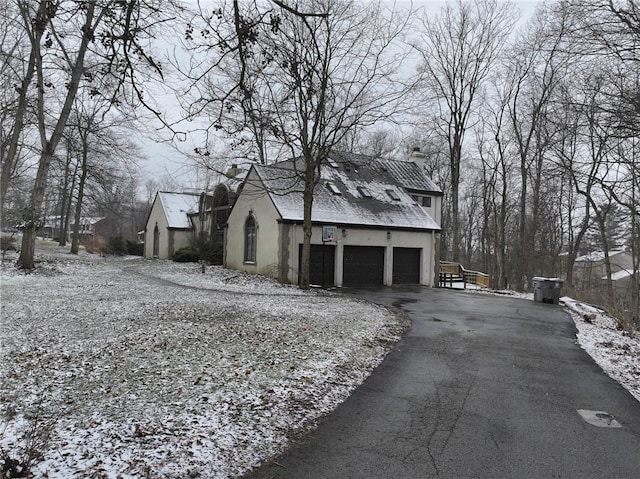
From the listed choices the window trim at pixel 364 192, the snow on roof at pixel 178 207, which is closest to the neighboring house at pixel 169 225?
the snow on roof at pixel 178 207

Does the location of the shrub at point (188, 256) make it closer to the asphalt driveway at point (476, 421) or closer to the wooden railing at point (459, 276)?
the wooden railing at point (459, 276)

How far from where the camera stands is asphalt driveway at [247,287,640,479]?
4043mm

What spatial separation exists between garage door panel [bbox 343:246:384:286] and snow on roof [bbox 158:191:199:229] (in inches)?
741

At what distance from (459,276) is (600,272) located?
26.4 metres

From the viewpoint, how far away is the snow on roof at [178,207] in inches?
1492

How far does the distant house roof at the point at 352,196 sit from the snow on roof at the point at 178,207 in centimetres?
1341

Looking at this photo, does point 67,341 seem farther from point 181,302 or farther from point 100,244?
point 100,244

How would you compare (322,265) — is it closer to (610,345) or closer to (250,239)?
(250,239)

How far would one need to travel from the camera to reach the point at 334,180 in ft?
84.5

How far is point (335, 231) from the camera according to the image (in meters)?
21.5

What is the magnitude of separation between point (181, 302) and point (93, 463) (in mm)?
9065

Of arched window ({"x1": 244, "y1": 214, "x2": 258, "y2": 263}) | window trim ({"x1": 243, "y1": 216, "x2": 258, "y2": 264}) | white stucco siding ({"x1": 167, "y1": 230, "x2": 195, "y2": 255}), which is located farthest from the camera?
white stucco siding ({"x1": 167, "y1": 230, "x2": 195, "y2": 255})

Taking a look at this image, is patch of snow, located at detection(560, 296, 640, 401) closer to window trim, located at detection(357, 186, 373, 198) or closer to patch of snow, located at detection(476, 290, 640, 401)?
patch of snow, located at detection(476, 290, 640, 401)

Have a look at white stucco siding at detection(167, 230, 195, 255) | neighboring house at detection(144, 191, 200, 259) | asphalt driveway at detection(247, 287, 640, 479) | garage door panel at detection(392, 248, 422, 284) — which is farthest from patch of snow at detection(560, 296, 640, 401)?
white stucco siding at detection(167, 230, 195, 255)
